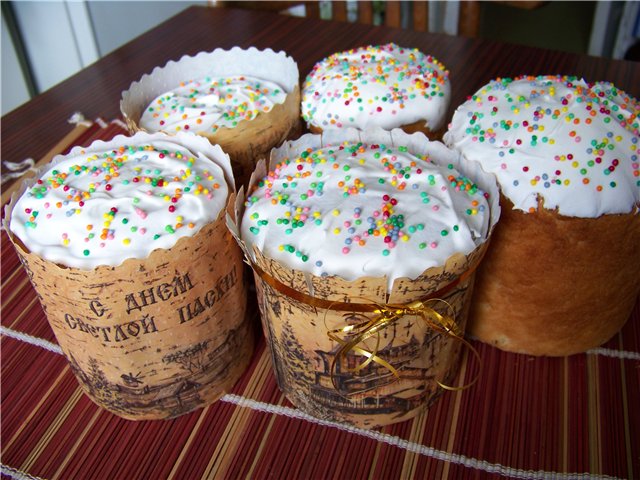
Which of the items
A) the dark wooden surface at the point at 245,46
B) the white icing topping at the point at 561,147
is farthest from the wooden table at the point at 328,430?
the dark wooden surface at the point at 245,46

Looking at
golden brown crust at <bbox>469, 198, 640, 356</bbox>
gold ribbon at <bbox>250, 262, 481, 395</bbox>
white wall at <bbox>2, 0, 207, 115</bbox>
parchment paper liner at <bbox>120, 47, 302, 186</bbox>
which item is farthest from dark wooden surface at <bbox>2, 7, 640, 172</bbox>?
white wall at <bbox>2, 0, 207, 115</bbox>

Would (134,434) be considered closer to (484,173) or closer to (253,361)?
(253,361)

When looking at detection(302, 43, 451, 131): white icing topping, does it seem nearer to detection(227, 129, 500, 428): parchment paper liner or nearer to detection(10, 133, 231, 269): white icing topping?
detection(227, 129, 500, 428): parchment paper liner

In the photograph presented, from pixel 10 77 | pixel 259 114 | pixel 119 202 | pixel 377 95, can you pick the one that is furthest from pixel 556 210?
pixel 10 77

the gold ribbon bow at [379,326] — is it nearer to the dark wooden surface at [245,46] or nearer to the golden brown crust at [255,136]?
the golden brown crust at [255,136]

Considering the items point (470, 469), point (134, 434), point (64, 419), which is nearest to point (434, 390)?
point (470, 469)

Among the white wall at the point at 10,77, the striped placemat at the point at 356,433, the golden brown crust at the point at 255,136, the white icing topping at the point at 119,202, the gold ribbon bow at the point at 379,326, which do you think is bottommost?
the white wall at the point at 10,77
